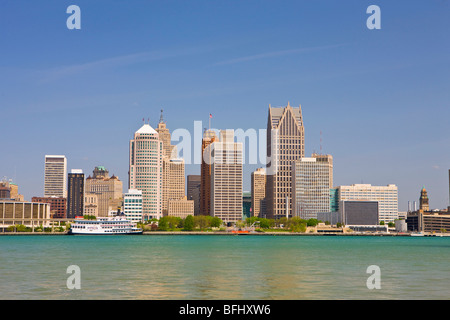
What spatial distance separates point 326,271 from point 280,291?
68.5 feet

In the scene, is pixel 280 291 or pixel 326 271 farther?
pixel 326 271

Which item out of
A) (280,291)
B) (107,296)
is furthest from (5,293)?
(280,291)

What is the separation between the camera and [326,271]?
64312mm

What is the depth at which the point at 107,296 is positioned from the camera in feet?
136
